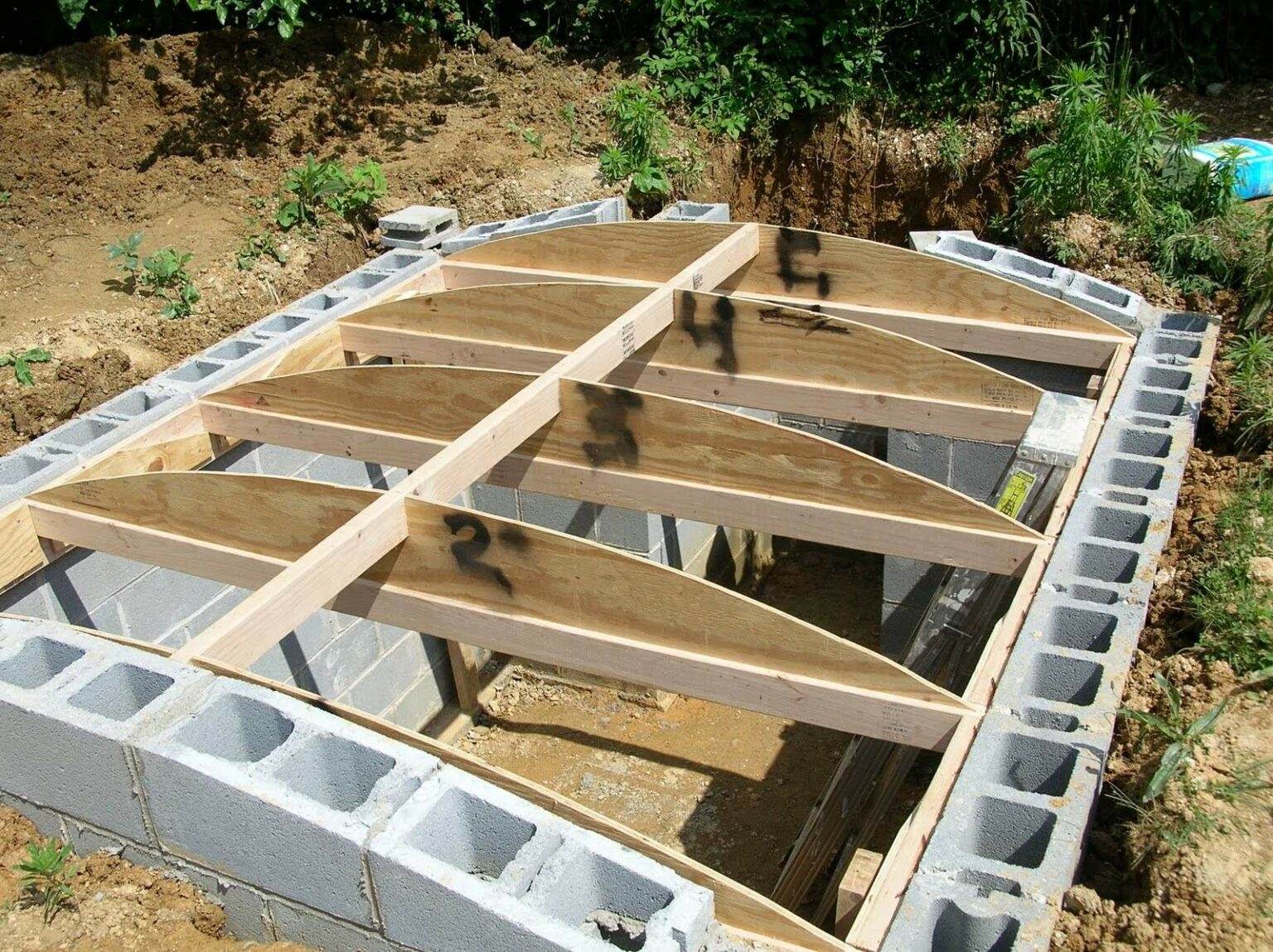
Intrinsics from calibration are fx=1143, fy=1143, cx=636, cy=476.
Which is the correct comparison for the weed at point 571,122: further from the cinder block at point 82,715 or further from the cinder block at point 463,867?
the cinder block at point 463,867

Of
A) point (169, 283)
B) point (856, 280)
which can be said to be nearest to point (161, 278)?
point (169, 283)

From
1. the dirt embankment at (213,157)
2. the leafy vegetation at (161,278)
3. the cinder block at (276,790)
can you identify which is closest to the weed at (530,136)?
the dirt embankment at (213,157)

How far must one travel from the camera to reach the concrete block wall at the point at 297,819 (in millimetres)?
2533

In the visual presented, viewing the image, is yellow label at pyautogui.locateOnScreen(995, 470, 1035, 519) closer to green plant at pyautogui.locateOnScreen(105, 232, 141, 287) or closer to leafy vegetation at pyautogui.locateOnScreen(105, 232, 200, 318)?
leafy vegetation at pyautogui.locateOnScreen(105, 232, 200, 318)

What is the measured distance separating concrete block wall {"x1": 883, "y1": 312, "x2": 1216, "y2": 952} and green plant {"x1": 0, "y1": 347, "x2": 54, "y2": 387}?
5515 millimetres

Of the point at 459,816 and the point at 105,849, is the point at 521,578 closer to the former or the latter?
the point at 459,816

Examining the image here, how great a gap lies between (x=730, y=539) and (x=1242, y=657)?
4.10 m

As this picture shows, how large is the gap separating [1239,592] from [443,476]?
9.15 ft

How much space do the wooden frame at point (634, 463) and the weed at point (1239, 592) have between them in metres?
0.57

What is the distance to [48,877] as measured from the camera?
3125mm

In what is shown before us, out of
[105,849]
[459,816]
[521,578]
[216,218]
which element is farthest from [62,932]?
[216,218]

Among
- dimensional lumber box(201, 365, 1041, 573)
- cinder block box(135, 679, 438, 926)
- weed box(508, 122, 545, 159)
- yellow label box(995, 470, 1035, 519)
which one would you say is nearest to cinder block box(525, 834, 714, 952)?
cinder block box(135, 679, 438, 926)

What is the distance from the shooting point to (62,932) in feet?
9.91

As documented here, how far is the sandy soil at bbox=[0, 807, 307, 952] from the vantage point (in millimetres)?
2988
